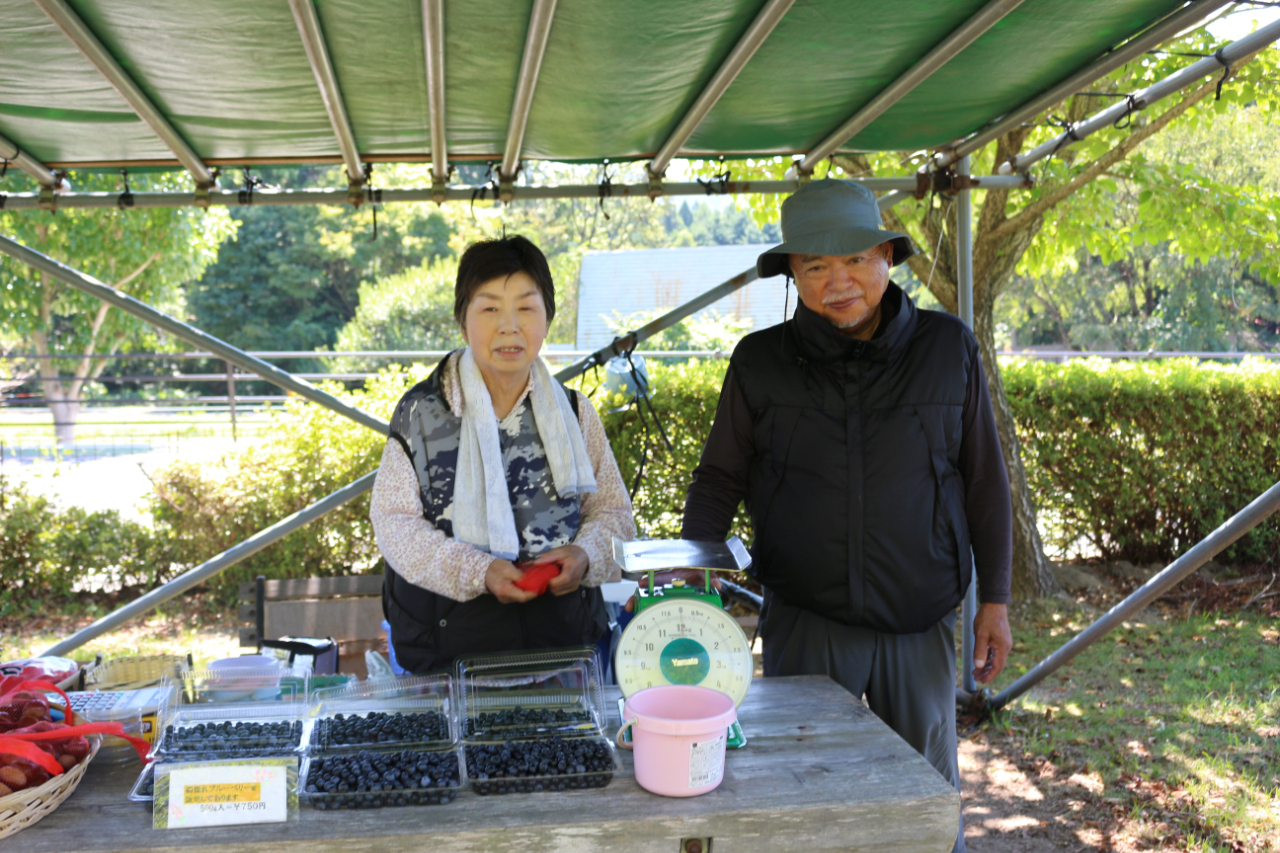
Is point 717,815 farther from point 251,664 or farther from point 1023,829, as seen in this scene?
point 1023,829

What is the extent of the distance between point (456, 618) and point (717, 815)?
89 cm

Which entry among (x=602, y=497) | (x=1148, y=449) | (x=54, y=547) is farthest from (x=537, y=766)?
(x=1148, y=449)

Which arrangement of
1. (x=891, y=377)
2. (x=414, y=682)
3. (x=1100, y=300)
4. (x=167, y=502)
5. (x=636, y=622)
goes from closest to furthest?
(x=636, y=622) → (x=414, y=682) → (x=891, y=377) → (x=167, y=502) → (x=1100, y=300)

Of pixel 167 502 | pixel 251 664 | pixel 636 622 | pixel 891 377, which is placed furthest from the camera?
pixel 167 502

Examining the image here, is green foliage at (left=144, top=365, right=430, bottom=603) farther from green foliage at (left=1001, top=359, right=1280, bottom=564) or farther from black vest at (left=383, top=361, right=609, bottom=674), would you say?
green foliage at (left=1001, top=359, right=1280, bottom=564)

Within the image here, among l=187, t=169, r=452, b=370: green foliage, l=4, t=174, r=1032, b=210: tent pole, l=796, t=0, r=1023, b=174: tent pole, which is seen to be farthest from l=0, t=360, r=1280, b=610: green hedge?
l=187, t=169, r=452, b=370: green foliage

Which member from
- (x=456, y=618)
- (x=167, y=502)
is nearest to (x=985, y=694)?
(x=456, y=618)

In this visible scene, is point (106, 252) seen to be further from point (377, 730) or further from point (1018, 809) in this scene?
point (377, 730)

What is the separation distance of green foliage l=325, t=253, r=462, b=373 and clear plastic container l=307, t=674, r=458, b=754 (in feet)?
77.2

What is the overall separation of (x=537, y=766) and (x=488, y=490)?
0.72 m

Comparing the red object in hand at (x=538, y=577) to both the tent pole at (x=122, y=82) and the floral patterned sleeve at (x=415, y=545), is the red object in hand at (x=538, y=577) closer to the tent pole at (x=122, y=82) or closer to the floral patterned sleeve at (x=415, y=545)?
the floral patterned sleeve at (x=415, y=545)

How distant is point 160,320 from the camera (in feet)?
11.4

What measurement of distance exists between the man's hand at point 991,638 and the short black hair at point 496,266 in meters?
1.29

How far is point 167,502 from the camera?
608cm
